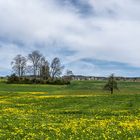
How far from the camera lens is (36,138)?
76.2ft

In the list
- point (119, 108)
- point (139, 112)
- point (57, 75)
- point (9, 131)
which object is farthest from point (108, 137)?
point (57, 75)

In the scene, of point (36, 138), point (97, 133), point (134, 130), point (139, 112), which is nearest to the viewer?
point (36, 138)

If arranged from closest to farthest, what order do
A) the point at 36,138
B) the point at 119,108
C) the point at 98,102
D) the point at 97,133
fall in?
the point at 36,138 < the point at 97,133 < the point at 119,108 < the point at 98,102

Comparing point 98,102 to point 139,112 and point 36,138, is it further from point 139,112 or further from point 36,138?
point 36,138

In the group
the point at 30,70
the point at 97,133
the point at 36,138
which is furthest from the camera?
the point at 30,70

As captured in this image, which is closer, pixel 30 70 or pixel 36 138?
pixel 36 138

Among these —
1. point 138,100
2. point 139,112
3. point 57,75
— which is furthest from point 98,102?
point 57,75

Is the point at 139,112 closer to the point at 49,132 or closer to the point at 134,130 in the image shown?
the point at 134,130

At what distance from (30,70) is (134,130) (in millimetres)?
156668

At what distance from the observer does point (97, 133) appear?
2573 centimetres

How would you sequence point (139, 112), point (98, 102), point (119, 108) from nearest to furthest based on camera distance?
point (139, 112)
point (119, 108)
point (98, 102)

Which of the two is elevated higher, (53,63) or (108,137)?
(53,63)

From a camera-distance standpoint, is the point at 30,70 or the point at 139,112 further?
the point at 30,70

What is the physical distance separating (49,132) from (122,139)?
4844 mm
